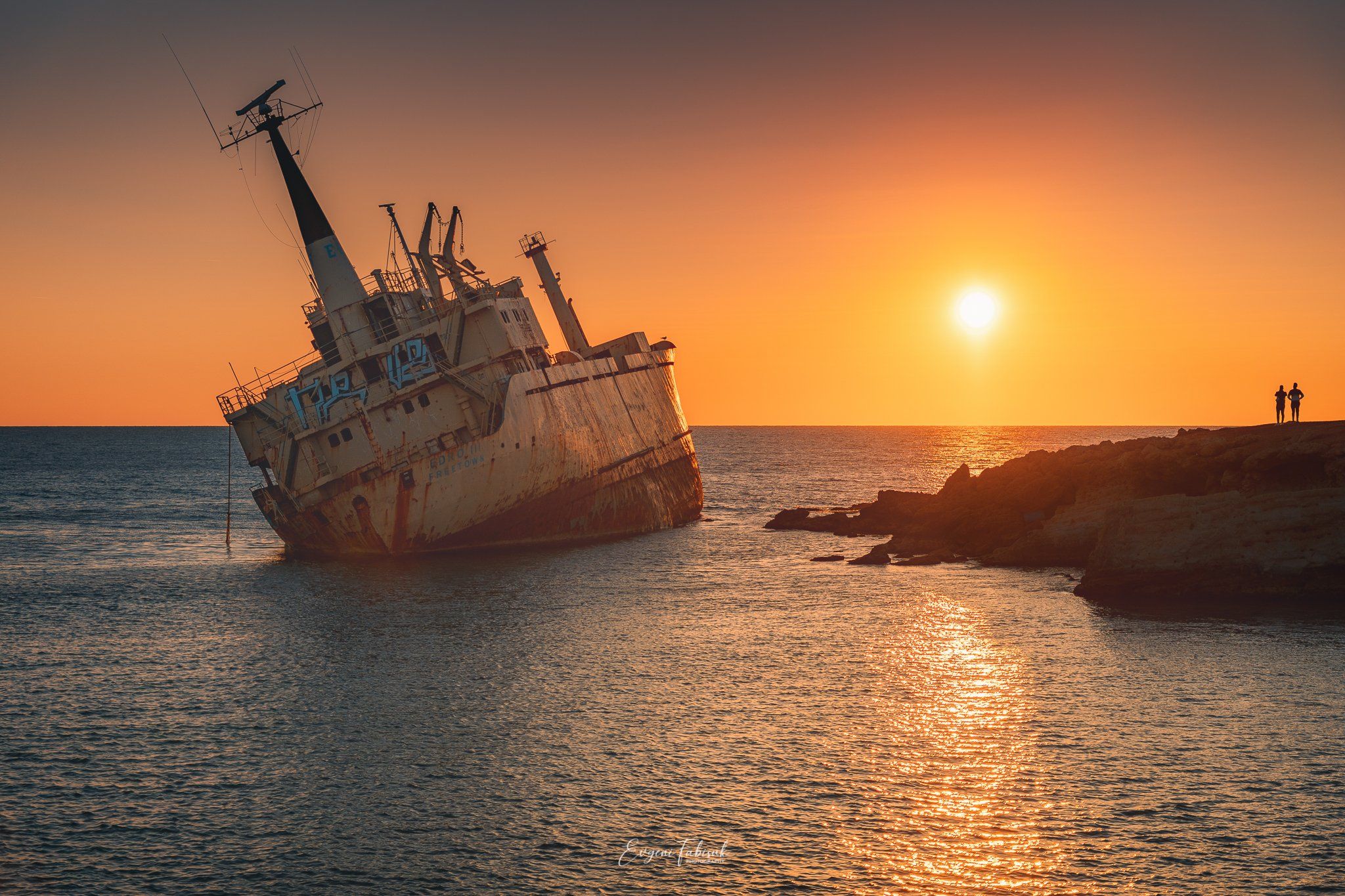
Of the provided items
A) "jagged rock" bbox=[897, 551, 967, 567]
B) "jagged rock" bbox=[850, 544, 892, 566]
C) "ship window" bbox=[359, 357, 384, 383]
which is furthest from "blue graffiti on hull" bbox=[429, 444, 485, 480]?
"jagged rock" bbox=[897, 551, 967, 567]

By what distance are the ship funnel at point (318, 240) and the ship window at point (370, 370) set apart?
3.29m

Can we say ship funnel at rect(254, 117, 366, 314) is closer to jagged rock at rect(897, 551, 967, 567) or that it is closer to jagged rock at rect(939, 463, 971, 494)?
jagged rock at rect(897, 551, 967, 567)

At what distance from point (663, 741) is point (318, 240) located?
2873 cm

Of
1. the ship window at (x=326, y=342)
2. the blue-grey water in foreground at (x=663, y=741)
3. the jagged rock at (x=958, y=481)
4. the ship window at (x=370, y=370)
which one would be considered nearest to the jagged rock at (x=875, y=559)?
the blue-grey water in foreground at (x=663, y=741)

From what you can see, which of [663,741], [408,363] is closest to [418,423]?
[408,363]

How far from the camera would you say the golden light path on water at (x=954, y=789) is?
10734 millimetres

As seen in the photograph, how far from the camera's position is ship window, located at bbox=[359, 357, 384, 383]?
3434 centimetres

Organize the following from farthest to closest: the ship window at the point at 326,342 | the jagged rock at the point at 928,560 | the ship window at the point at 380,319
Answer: the ship window at the point at 380,319
the ship window at the point at 326,342
the jagged rock at the point at 928,560

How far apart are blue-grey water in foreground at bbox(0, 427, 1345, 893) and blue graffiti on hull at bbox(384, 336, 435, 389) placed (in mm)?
7354

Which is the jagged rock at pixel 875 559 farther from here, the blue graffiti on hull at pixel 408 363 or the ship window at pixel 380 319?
the ship window at pixel 380 319

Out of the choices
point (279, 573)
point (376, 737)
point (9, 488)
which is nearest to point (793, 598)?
point (376, 737)

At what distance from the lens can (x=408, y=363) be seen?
34031 millimetres

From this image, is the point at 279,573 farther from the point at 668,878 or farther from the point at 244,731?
the point at 668,878

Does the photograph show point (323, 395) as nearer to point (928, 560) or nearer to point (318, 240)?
point (318, 240)
